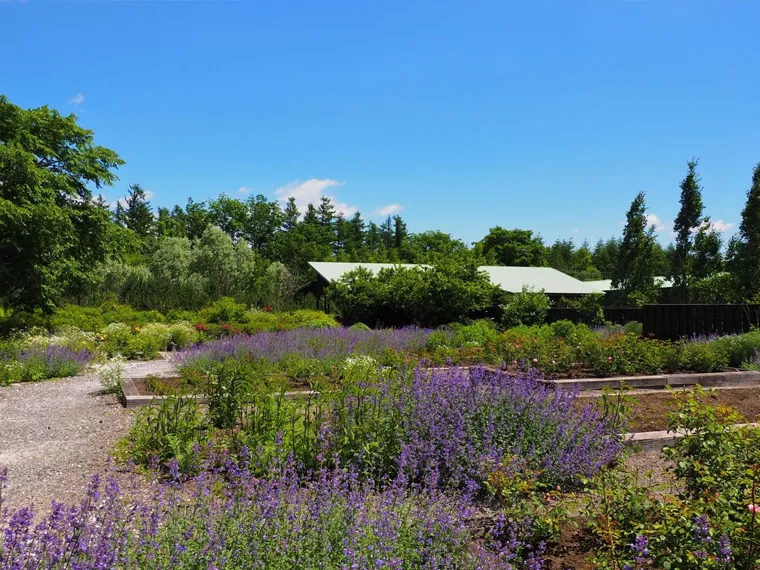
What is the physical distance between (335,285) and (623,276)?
15.1 metres

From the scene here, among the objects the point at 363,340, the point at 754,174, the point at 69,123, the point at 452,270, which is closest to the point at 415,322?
the point at 452,270

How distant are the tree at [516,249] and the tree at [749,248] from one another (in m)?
32.4

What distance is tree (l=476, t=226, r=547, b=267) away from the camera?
57250 millimetres

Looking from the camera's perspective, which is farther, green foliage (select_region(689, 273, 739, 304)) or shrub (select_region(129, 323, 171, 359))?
green foliage (select_region(689, 273, 739, 304))

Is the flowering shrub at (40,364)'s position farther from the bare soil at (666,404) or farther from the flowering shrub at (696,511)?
the flowering shrub at (696,511)

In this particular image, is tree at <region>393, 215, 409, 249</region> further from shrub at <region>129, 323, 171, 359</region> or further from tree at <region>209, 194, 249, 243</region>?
shrub at <region>129, 323, 171, 359</region>

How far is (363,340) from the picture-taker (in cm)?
1190

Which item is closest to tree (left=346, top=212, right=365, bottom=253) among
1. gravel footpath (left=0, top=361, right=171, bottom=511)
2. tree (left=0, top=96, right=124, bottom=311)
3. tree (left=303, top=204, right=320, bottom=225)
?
tree (left=303, top=204, right=320, bottom=225)

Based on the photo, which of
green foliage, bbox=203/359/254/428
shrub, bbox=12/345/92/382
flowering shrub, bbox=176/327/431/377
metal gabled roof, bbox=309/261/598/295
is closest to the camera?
green foliage, bbox=203/359/254/428

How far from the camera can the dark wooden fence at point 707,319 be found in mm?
13000

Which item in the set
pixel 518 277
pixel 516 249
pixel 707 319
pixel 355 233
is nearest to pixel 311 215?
pixel 355 233

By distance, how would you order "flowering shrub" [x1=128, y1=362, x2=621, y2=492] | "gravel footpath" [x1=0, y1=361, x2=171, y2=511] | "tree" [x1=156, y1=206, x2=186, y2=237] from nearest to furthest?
"flowering shrub" [x1=128, y1=362, x2=621, y2=492] < "gravel footpath" [x1=0, y1=361, x2=171, y2=511] < "tree" [x1=156, y1=206, x2=186, y2=237]

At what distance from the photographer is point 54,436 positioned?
19.1ft

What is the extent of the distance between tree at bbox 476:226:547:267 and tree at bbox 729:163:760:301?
32401mm
